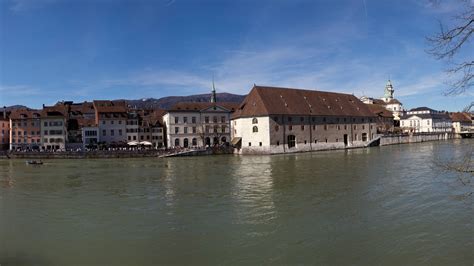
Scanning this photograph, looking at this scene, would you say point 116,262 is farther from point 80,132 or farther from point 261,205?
point 80,132

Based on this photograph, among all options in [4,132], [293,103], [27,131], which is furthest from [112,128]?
[293,103]

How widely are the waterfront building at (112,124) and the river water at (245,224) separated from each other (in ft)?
145

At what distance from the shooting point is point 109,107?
68.1m

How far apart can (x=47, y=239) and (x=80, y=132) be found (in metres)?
59.1

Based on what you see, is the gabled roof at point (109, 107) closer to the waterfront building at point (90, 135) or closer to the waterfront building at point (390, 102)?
the waterfront building at point (90, 135)

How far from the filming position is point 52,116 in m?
64.8

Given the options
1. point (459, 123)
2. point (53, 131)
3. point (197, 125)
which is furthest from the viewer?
point (459, 123)

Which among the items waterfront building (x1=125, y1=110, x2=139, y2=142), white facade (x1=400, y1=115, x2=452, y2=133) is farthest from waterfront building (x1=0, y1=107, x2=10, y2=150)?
white facade (x1=400, y1=115, x2=452, y2=133)

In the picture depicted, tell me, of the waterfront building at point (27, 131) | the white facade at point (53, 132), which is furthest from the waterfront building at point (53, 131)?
the waterfront building at point (27, 131)

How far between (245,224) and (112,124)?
57.5 metres

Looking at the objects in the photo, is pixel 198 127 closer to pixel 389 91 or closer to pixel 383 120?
pixel 383 120

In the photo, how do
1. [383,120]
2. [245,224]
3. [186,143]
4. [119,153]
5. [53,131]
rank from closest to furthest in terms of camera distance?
1. [245,224]
2. [119,153]
3. [53,131]
4. [186,143]
5. [383,120]

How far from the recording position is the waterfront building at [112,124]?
6575 centimetres

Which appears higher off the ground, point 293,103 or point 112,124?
point 293,103
